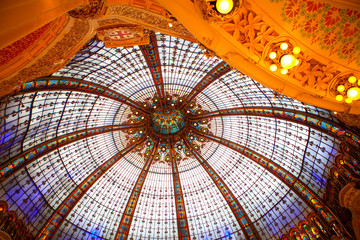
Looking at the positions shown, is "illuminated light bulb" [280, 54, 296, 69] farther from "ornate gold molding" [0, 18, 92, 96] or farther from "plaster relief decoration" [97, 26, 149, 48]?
"ornate gold molding" [0, 18, 92, 96]

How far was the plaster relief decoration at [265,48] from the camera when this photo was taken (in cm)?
572

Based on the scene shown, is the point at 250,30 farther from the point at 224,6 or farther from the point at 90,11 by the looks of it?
the point at 90,11

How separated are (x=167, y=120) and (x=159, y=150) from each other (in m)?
3.17

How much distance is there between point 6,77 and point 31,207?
11338 mm

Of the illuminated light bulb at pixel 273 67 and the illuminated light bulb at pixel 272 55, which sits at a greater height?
the illuminated light bulb at pixel 272 55

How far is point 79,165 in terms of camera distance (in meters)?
18.8

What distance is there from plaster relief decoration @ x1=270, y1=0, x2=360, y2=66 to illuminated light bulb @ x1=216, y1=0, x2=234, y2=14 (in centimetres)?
132

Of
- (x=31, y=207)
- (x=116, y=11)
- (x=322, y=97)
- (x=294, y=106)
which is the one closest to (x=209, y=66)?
(x=294, y=106)

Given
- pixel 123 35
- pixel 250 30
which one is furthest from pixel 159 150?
pixel 250 30

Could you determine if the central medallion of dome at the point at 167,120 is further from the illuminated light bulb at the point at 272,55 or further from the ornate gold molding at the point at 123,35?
the illuminated light bulb at the point at 272,55

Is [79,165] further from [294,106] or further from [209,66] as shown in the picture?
[294,106]

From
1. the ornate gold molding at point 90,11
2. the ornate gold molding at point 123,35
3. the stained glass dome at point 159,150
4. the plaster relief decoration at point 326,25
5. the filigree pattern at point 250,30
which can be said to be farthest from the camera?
the stained glass dome at point 159,150

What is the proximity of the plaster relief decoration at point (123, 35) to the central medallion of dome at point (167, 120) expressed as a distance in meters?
11.3

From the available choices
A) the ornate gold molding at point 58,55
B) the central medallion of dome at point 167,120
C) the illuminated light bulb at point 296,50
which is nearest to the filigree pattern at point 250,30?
the illuminated light bulb at point 296,50
